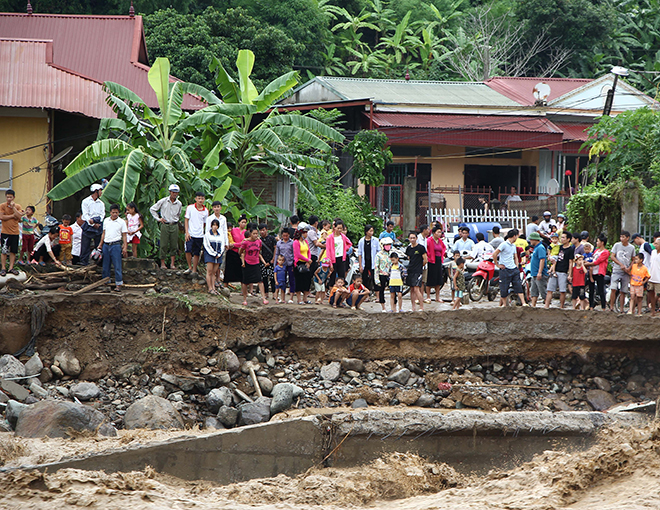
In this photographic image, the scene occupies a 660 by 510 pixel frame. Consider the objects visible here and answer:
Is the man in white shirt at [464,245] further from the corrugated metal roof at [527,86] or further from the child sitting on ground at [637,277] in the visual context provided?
the corrugated metal roof at [527,86]

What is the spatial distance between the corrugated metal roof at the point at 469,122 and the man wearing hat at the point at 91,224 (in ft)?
33.8

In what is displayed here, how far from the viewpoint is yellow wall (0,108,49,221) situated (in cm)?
1529

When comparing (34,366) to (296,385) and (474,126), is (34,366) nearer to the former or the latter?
(296,385)

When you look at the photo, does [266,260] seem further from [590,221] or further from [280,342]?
[590,221]

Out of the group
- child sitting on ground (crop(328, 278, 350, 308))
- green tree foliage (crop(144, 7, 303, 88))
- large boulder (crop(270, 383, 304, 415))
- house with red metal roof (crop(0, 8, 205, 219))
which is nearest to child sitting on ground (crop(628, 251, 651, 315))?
child sitting on ground (crop(328, 278, 350, 308))

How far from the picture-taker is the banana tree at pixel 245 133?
1427 cm

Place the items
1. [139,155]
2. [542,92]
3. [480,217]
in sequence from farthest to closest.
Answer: [542,92] < [480,217] < [139,155]

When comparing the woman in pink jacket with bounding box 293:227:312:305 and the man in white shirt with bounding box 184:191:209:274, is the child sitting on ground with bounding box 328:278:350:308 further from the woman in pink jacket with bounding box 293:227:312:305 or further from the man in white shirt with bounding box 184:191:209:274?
the man in white shirt with bounding box 184:191:209:274

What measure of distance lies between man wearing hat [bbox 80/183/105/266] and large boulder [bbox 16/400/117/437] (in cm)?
352

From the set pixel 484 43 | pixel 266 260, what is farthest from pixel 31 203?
pixel 484 43

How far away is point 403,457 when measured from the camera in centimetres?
923

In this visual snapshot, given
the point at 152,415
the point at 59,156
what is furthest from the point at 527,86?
the point at 152,415

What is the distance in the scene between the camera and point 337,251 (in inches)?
506

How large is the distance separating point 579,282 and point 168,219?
7.39 metres
